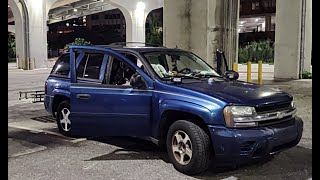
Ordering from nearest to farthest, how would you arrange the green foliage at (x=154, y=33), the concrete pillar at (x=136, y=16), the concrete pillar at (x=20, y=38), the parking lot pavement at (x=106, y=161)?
the parking lot pavement at (x=106, y=161), the concrete pillar at (x=20, y=38), the concrete pillar at (x=136, y=16), the green foliage at (x=154, y=33)

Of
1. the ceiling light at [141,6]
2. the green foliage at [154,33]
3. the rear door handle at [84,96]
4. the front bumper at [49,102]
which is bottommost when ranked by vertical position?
the front bumper at [49,102]

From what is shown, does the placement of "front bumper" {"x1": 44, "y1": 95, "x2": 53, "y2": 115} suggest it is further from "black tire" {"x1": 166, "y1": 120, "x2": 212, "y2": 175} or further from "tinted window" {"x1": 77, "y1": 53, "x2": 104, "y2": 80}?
"black tire" {"x1": 166, "y1": 120, "x2": 212, "y2": 175}

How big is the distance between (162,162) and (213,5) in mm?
6292

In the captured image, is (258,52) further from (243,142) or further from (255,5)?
(243,142)

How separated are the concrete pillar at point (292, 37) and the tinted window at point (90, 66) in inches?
490

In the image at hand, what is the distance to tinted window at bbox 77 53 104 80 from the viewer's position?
5.43 metres

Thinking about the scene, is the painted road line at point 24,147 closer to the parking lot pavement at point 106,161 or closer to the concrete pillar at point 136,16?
the parking lot pavement at point 106,161

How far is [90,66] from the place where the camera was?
5.58 m

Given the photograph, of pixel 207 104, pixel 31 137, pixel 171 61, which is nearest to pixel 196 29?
pixel 171 61

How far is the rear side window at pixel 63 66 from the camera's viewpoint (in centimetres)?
644

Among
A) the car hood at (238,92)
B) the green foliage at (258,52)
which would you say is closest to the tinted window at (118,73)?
the car hood at (238,92)

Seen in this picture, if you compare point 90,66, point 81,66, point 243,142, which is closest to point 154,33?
point 81,66

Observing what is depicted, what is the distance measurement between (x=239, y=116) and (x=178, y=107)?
72 cm
